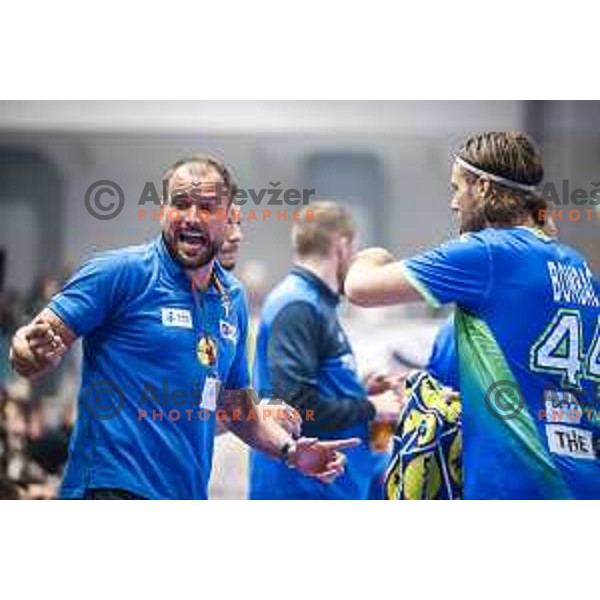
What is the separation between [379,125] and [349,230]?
1.24ft

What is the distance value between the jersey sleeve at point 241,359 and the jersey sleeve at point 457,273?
2.13 feet

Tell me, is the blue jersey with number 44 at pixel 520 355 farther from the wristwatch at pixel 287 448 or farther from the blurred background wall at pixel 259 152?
the wristwatch at pixel 287 448

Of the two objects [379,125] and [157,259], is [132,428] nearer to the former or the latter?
[157,259]

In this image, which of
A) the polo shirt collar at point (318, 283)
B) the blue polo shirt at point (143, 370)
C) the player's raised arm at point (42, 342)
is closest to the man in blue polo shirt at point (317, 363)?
the polo shirt collar at point (318, 283)


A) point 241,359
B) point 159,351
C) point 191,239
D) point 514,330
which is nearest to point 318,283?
point 241,359

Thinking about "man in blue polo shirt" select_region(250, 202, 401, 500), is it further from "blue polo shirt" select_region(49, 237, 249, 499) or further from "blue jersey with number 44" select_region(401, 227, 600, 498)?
"blue jersey with number 44" select_region(401, 227, 600, 498)

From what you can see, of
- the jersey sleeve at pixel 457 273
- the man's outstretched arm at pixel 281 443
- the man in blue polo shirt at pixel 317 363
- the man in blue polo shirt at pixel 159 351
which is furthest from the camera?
the man in blue polo shirt at pixel 317 363

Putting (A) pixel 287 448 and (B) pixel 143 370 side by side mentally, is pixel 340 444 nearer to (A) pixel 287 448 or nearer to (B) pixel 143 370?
(A) pixel 287 448

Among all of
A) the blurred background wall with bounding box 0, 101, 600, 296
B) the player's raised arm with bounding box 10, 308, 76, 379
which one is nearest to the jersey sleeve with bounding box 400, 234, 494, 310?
the blurred background wall with bounding box 0, 101, 600, 296

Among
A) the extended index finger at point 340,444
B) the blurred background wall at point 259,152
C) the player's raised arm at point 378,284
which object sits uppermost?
the blurred background wall at point 259,152

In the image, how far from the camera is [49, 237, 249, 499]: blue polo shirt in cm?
402

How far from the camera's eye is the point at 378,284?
4.01 metres

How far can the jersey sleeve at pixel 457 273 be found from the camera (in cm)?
390
